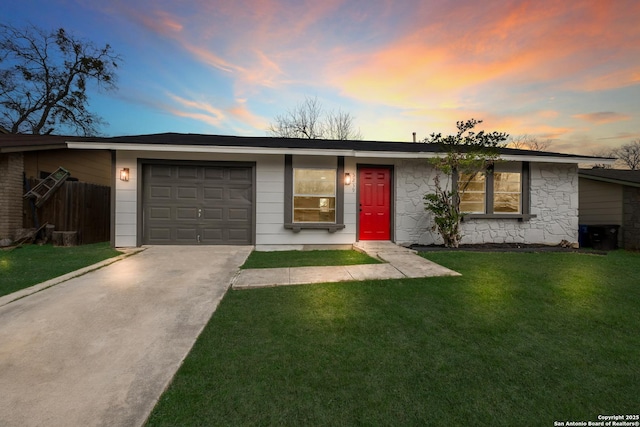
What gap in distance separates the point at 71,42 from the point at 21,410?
24833 mm

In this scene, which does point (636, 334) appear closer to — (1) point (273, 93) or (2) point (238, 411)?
(2) point (238, 411)

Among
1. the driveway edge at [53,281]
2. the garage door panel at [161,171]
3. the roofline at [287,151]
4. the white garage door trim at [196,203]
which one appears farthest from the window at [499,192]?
the driveway edge at [53,281]

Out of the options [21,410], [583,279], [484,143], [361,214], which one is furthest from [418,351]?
[484,143]

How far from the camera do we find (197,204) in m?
7.35

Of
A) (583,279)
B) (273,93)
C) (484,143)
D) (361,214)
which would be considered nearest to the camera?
(583,279)

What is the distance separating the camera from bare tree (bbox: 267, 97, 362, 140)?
2075cm

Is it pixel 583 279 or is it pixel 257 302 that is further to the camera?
pixel 583 279

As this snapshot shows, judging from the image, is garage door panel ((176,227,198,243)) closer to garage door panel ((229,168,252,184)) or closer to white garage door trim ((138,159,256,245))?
white garage door trim ((138,159,256,245))

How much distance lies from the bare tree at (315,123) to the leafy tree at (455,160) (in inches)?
565

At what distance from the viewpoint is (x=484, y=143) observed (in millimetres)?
6957

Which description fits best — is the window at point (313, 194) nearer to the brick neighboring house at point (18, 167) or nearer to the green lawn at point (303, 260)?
the green lawn at point (303, 260)

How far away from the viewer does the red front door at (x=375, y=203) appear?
7742mm

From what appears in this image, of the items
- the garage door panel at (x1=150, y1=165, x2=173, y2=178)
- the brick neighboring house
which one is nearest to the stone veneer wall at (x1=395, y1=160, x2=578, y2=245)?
the garage door panel at (x1=150, y1=165, x2=173, y2=178)

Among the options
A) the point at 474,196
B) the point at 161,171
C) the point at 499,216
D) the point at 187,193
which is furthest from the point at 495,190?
the point at 161,171
